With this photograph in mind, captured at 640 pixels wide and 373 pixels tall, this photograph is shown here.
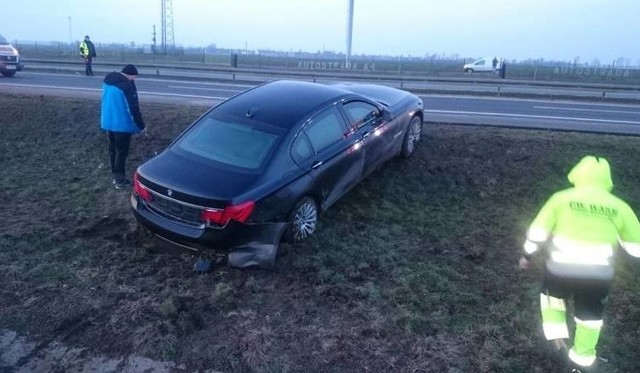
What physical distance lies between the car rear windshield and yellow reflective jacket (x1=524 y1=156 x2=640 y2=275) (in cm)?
273

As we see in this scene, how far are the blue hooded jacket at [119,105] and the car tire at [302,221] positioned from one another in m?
3.09

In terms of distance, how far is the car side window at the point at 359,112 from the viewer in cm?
601

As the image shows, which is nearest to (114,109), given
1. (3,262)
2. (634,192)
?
(3,262)

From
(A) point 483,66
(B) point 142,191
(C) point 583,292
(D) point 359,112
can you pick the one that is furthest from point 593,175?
(A) point 483,66

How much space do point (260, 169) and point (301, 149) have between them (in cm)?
60

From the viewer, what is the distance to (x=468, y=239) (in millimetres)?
5551

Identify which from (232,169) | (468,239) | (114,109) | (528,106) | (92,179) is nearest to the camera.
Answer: (232,169)

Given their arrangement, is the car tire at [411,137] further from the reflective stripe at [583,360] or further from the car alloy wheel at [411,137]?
the reflective stripe at [583,360]

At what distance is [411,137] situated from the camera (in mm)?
7512

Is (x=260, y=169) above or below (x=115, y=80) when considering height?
below

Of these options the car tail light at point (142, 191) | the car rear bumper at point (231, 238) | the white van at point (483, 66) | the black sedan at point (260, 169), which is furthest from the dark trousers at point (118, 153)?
the white van at point (483, 66)

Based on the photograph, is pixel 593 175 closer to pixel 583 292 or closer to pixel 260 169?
pixel 583 292

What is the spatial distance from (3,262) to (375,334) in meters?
3.75

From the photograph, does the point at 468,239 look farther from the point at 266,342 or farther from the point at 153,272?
the point at 153,272
